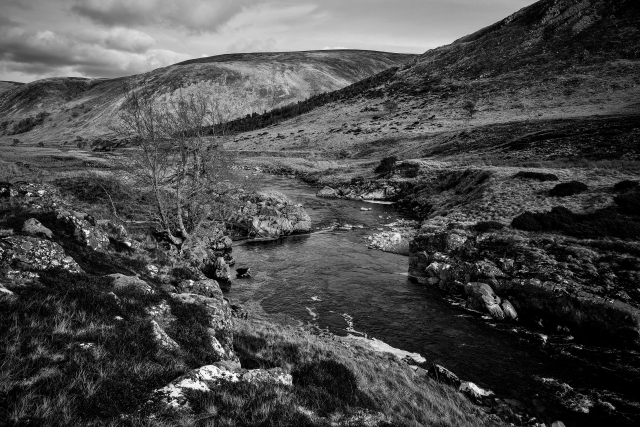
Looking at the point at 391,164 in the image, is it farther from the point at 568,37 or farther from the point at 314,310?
the point at 568,37

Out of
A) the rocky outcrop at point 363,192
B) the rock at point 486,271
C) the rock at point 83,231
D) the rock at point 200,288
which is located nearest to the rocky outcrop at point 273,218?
the rock at point 200,288

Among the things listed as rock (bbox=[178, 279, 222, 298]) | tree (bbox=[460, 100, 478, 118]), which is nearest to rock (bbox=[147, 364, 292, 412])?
rock (bbox=[178, 279, 222, 298])

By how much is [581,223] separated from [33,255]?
29497mm

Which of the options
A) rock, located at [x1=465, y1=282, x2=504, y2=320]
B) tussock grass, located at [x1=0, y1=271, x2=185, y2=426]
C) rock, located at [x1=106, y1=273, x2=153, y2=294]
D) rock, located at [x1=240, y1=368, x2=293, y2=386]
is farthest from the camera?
rock, located at [x1=465, y1=282, x2=504, y2=320]

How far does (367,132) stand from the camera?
10288 centimetres

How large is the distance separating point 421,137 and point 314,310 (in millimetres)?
75193

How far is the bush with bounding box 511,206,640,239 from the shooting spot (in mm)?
22014

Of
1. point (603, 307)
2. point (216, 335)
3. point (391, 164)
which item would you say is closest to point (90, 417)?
point (216, 335)

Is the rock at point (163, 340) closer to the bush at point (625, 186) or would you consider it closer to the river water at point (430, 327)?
the river water at point (430, 327)

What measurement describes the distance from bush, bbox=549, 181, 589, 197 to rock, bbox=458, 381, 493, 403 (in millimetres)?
24796

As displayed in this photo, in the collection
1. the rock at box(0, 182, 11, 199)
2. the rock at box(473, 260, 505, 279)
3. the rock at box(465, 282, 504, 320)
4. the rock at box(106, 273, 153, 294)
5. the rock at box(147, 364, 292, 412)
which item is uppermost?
the rock at box(0, 182, 11, 199)

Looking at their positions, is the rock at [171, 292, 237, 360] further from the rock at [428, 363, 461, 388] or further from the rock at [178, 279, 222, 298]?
the rock at [428, 363, 461, 388]

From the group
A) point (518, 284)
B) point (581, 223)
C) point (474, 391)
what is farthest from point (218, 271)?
point (581, 223)

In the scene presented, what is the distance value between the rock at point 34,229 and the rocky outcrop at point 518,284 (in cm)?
1882
